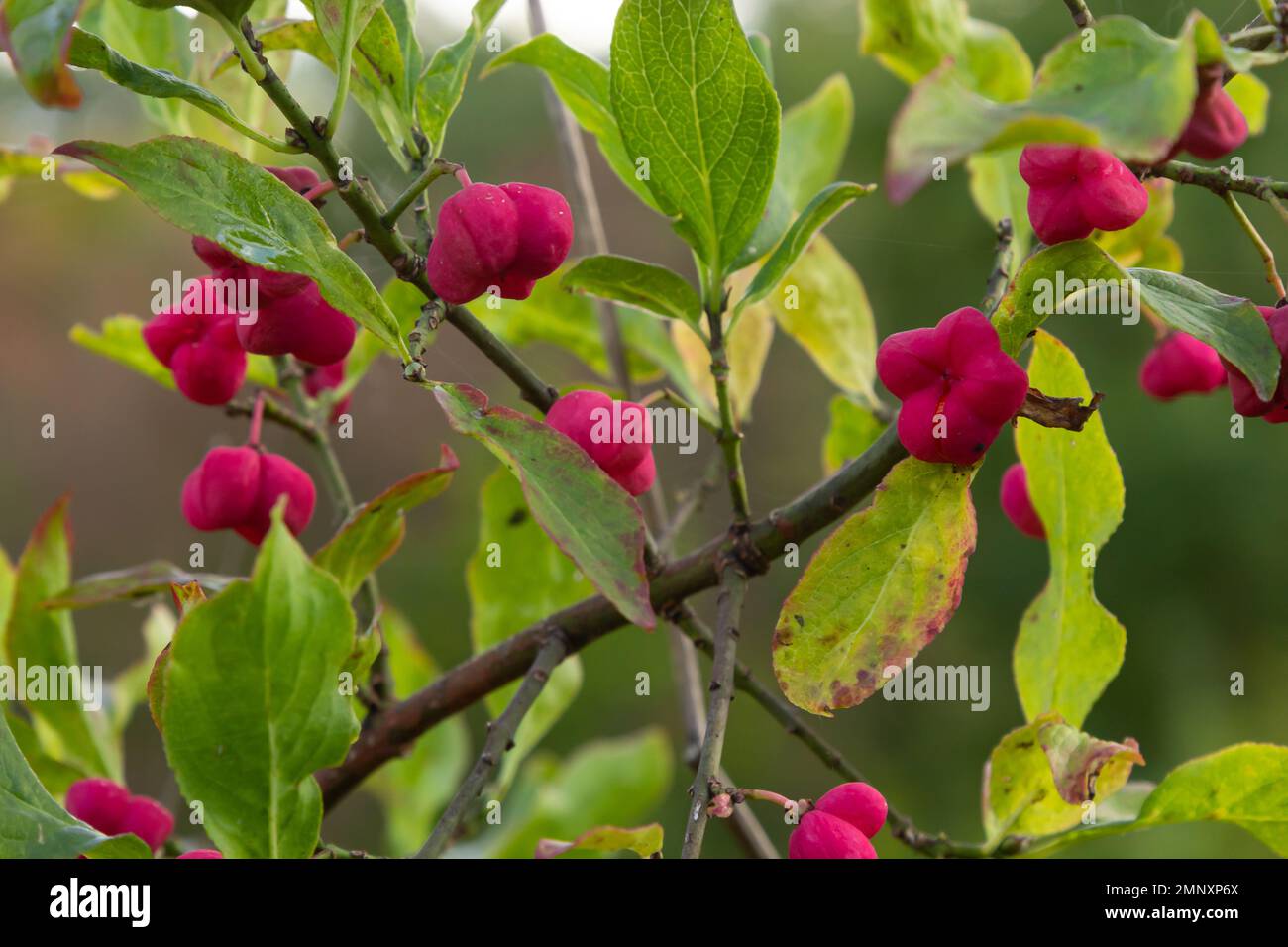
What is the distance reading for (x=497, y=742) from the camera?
44 cm

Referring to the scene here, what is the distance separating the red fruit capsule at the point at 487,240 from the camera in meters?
0.40

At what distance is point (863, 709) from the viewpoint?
3035 mm

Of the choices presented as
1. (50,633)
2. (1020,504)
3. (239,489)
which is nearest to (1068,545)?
(1020,504)

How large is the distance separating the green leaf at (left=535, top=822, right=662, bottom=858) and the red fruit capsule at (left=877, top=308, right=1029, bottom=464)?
0.57 feet

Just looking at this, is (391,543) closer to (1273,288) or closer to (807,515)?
(807,515)

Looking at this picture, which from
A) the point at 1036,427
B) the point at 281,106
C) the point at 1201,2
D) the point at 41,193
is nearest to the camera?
the point at 281,106

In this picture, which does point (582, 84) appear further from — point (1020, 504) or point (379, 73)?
point (1020, 504)

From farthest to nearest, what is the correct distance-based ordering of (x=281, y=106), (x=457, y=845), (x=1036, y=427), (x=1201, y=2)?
1. (x=457, y=845)
2. (x=1201, y=2)
3. (x=1036, y=427)
4. (x=281, y=106)

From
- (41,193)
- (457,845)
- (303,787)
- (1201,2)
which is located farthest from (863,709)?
(41,193)

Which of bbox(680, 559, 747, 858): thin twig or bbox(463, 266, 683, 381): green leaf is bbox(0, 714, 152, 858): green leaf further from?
bbox(463, 266, 683, 381): green leaf

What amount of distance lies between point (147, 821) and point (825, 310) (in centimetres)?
48

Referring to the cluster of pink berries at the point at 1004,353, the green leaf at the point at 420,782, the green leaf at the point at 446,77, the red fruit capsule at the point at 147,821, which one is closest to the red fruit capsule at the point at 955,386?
the cluster of pink berries at the point at 1004,353
